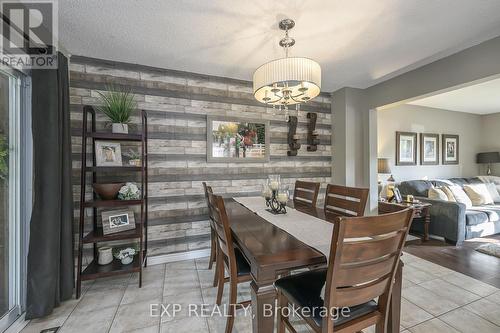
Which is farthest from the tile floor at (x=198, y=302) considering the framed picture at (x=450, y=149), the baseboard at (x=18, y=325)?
the framed picture at (x=450, y=149)

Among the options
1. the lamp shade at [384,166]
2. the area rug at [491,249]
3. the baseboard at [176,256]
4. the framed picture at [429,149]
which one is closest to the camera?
the baseboard at [176,256]

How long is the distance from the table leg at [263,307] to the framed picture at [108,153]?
1953mm

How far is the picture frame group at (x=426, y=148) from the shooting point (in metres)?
4.46

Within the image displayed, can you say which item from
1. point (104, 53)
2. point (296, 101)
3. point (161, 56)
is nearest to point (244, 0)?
point (296, 101)

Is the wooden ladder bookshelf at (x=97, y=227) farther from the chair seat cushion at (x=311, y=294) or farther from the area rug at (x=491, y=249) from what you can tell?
the area rug at (x=491, y=249)

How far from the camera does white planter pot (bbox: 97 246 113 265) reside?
227 centimetres

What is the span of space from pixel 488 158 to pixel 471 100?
67.8 inches

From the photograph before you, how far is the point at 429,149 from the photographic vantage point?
15.6 feet

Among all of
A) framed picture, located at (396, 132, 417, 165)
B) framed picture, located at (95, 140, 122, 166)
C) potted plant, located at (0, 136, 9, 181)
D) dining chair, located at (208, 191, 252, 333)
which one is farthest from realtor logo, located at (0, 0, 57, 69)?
framed picture, located at (396, 132, 417, 165)

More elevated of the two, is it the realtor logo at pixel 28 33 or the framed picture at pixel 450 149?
the realtor logo at pixel 28 33

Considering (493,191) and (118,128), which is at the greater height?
(118,128)

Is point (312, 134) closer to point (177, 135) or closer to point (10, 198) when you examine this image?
point (177, 135)

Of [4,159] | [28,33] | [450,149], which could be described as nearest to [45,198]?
[4,159]

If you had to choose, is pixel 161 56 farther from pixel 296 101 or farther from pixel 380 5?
pixel 380 5
